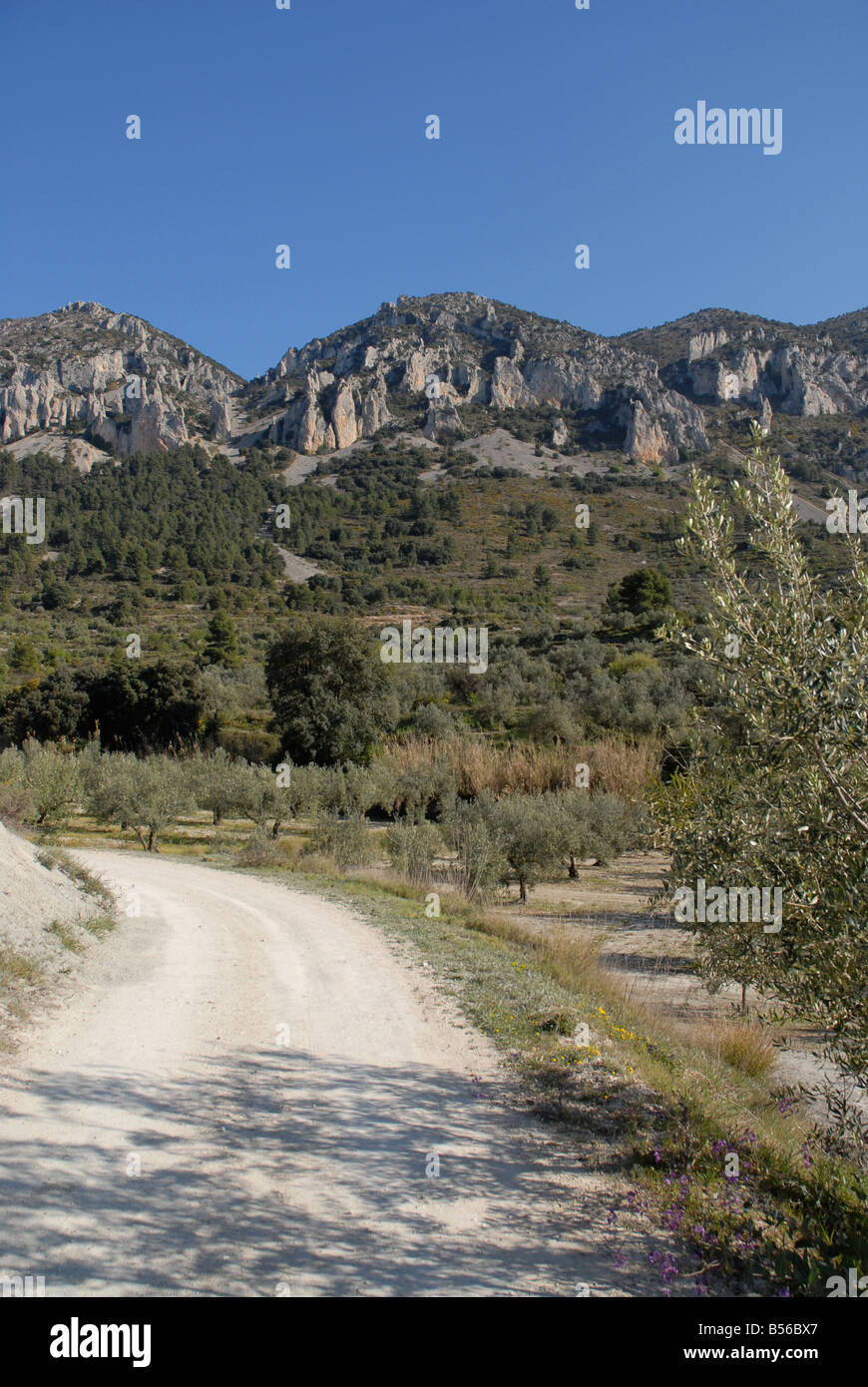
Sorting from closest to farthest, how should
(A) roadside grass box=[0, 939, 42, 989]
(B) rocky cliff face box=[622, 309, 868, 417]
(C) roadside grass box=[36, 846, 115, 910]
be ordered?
(A) roadside grass box=[0, 939, 42, 989] → (C) roadside grass box=[36, 846, 115, 910] → (B) rocky cliff face box=[622, 309, 868, 417]

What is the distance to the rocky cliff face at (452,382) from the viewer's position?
101500mm

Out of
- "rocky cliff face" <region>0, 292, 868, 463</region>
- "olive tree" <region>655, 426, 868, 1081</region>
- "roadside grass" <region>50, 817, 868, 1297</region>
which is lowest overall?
"roadside grass" <region>50, 817, 868, 1297</region>

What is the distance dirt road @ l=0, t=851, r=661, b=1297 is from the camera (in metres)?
3.32

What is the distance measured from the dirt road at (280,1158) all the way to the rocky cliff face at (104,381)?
349 ft

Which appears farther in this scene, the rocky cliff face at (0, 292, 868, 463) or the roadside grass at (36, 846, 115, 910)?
the rocky cliff face at (0, 292, 868, 463)

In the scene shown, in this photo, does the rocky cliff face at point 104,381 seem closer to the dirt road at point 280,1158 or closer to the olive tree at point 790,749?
the dirt road at point 280,1158

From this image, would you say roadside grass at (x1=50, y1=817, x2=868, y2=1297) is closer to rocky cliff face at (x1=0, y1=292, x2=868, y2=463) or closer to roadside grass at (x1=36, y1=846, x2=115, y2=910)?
roadside grass at (x1=36, y1=846, x2=115, y2=910)

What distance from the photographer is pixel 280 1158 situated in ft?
14.1

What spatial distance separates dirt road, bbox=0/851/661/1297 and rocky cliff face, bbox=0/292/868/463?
320ft

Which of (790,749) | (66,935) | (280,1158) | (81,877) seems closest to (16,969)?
(66,935)

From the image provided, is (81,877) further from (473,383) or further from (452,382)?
(452,382)

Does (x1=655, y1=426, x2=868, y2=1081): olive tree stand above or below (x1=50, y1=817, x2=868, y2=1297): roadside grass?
above

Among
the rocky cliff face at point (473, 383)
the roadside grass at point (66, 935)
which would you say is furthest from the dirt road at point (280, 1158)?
the rocky cliff face at point (473, 383)

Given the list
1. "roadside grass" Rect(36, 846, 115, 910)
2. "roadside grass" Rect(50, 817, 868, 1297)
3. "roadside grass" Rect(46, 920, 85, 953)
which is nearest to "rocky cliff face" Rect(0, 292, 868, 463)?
"roadside grass" Rect(36, 846, 115, 910)
